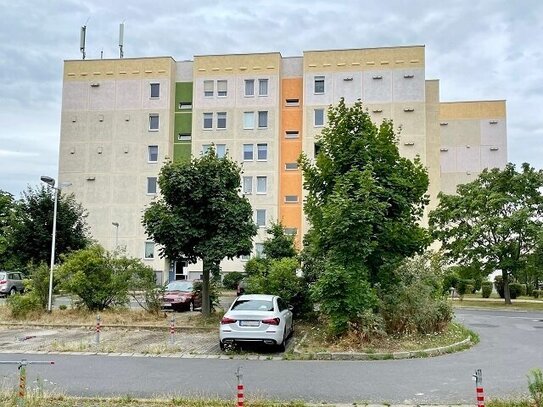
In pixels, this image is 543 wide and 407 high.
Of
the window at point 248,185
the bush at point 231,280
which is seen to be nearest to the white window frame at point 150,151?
the window at point 248,185

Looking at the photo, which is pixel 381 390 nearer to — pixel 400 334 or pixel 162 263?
pixel 400 334

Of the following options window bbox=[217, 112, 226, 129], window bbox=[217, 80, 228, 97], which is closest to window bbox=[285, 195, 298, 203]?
window bbox=[217, 112, 226, 129]

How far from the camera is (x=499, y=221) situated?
3516 cm

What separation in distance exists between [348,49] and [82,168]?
26.3 metres

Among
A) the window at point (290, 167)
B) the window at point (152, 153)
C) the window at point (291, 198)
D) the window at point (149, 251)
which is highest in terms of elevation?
the window at point (152, 153)

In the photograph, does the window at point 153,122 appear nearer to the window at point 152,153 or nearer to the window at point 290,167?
the window at point 152,153

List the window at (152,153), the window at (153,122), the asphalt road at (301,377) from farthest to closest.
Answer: the window at (153,122) → the window at (152,153) → the asphalt road at (301,377)

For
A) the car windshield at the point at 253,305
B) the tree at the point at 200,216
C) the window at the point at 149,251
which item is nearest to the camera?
the car windshield at the point at 253,305

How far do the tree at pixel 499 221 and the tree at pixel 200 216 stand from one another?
2059 cm

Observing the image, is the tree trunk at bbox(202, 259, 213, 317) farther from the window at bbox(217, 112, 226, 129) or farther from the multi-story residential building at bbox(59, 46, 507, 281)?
the window at bbox(217, 112, 226, 129)

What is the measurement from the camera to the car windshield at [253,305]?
1464 cm

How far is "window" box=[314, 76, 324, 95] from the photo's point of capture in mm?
50719

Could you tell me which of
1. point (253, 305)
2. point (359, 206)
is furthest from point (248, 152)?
point (253, 305)

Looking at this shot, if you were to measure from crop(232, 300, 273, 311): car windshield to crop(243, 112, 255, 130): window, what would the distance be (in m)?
37.6
